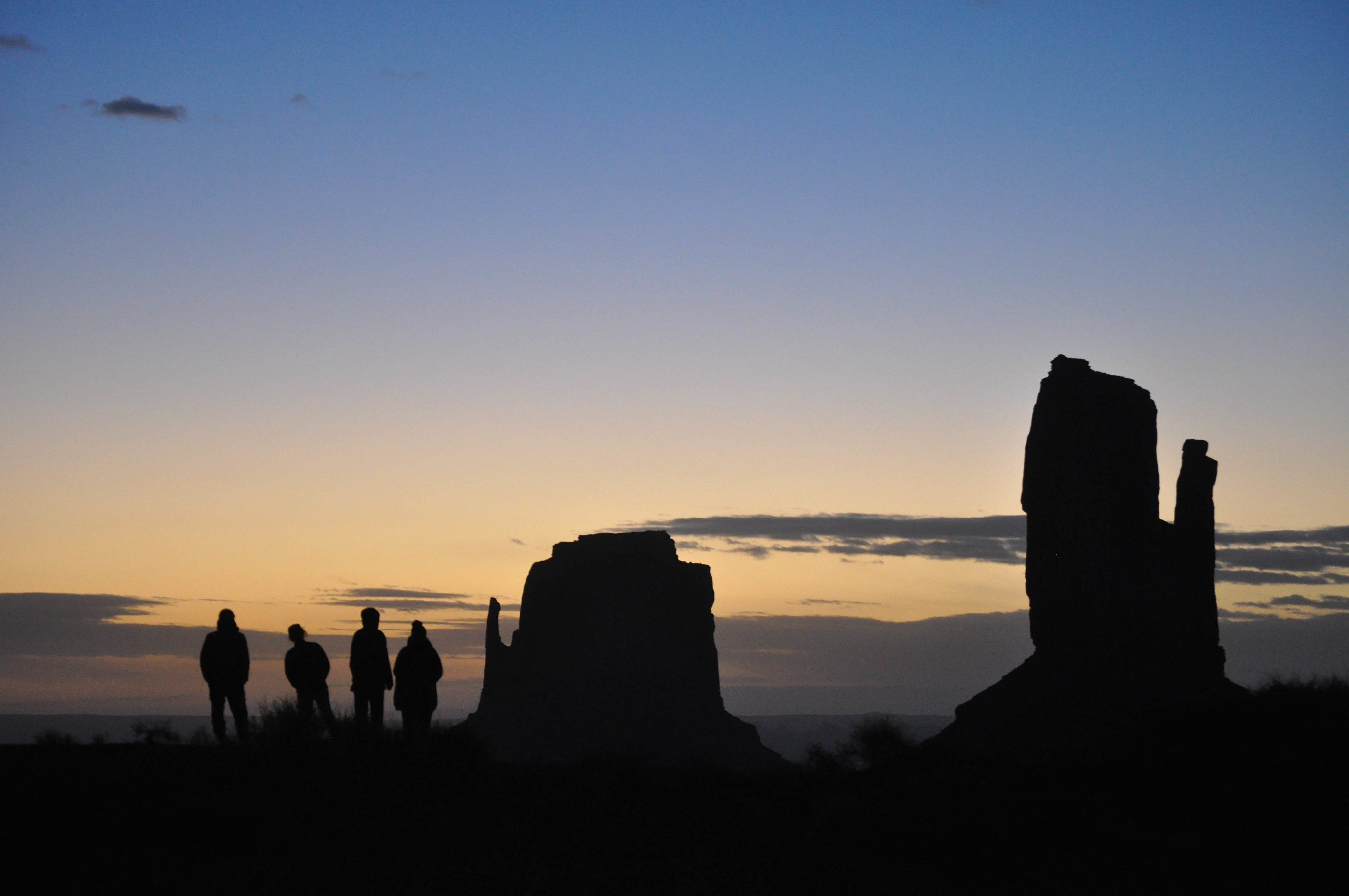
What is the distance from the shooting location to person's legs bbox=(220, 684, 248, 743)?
56.4 feet

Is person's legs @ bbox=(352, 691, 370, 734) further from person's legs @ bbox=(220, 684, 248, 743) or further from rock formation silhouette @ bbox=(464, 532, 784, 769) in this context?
rock formation silhouette @ bbox=(464, 532, 784, 769)

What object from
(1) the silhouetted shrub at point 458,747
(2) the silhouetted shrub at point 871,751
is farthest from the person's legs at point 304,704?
(2) the silhouetted shrub at point 871,751

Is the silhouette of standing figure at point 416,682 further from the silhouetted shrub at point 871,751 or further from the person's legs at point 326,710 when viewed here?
the silhouetted shrub at point 871,751

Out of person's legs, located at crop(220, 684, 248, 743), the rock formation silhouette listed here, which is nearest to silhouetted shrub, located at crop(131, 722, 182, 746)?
person's legs, located at crop(220, 684, 248, 743)

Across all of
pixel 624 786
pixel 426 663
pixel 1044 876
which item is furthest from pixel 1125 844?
pixel 426 663

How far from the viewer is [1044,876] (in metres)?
13.0

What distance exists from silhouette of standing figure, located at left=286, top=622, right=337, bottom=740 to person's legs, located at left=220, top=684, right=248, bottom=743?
0.74 m

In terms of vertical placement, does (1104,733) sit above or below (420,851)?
below

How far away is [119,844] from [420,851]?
315 cm

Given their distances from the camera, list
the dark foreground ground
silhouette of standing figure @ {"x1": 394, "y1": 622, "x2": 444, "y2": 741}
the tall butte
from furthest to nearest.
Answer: the tall butte → silhouette of standing figure @ {"x1": 394, "y1": 622, "x2": 444, "y2": 741} → the dark foreground ground

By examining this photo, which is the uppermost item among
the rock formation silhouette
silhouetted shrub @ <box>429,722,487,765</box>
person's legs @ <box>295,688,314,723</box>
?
person's legs @ <box>295,688,314,723</box>

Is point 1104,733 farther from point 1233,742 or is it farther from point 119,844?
point 119,844

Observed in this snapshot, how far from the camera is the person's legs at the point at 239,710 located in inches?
677

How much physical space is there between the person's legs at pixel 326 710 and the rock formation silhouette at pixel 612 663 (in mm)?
42821
